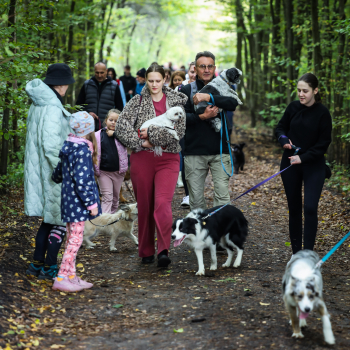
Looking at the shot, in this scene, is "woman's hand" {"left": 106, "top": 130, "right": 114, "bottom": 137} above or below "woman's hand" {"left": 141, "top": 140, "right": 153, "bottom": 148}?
above

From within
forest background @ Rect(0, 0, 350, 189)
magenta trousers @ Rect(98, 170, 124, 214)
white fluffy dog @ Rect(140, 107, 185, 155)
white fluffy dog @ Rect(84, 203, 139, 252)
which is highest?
forest background @ Rect(0, 0, 350, 189)

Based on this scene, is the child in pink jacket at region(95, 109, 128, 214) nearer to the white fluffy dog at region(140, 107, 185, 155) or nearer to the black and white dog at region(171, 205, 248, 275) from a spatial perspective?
the white fluffy dog at region(140, 107, 185, 155)

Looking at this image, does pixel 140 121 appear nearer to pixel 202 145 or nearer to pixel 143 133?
pixel 143 133

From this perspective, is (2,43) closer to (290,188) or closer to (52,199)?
(52,199)

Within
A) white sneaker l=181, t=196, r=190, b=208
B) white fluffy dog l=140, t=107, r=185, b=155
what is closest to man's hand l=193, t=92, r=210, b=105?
white fluffy dog l=140, t=107, r=185, b=155

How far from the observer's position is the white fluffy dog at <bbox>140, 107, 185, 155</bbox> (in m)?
5.68

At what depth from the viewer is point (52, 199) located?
16.7 ft

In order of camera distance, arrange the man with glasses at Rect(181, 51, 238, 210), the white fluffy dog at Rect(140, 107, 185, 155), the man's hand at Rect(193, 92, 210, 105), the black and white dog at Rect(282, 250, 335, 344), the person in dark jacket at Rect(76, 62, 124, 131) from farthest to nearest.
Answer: the person in dark jacket at Rect(76, 62, 124, 131)
the man with glasses at Rect(181, 51, 238, 210)
the man's hand at Rect(193, 92, 210, 105)
the white fluffy dog at Rect(140, 107, 185, 155)
the black and white dog at Rect(282, 250, 335, 344)

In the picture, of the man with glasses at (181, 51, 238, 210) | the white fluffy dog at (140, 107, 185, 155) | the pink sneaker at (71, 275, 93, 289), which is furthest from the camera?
the man with glasses at (181, 51, 238, 210)

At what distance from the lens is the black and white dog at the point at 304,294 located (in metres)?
3.47

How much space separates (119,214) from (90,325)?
9.84 ft

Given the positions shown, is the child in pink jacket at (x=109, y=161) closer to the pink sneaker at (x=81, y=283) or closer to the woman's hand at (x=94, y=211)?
the pink sneaker at (x=81, y=283)

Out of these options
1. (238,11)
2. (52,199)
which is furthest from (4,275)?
(238,11)

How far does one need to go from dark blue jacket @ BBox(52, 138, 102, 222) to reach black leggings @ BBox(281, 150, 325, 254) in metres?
2.52
